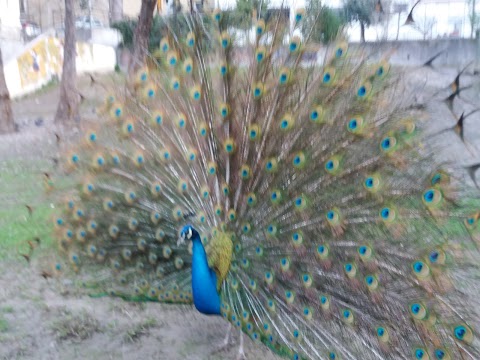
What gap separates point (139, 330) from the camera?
13.4 feet

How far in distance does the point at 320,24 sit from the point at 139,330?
2312mm

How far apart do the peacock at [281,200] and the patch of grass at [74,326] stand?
0.48m

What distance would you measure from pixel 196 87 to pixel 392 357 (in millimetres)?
1747

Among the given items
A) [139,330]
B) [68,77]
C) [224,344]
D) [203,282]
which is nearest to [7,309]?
[139,330]

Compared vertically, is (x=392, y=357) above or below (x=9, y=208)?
above

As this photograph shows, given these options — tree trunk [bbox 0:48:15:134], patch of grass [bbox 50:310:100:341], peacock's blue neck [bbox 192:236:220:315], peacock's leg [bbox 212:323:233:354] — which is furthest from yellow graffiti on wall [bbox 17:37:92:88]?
peacock's blue neck [bbox 192:236:220:315]

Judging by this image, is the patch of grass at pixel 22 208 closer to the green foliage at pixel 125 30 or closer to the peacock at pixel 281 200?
the peacock at pixel 281 200

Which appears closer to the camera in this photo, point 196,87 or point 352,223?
point 352,223

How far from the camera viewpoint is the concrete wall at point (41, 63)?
58.4 feet

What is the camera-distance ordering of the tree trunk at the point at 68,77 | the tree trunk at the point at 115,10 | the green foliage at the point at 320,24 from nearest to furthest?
the green foliage at the point at 320,24 < the tree trunk at the point at 68,77 < the tree trunk at the point at 115,10

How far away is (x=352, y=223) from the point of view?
9.93 ft

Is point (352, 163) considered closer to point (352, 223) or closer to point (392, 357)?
point (352, 223)

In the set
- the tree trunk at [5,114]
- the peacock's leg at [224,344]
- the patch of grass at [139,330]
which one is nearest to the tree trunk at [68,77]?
the tree trunk at [5,114]

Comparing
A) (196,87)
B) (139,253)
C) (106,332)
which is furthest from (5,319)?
(196,87)
